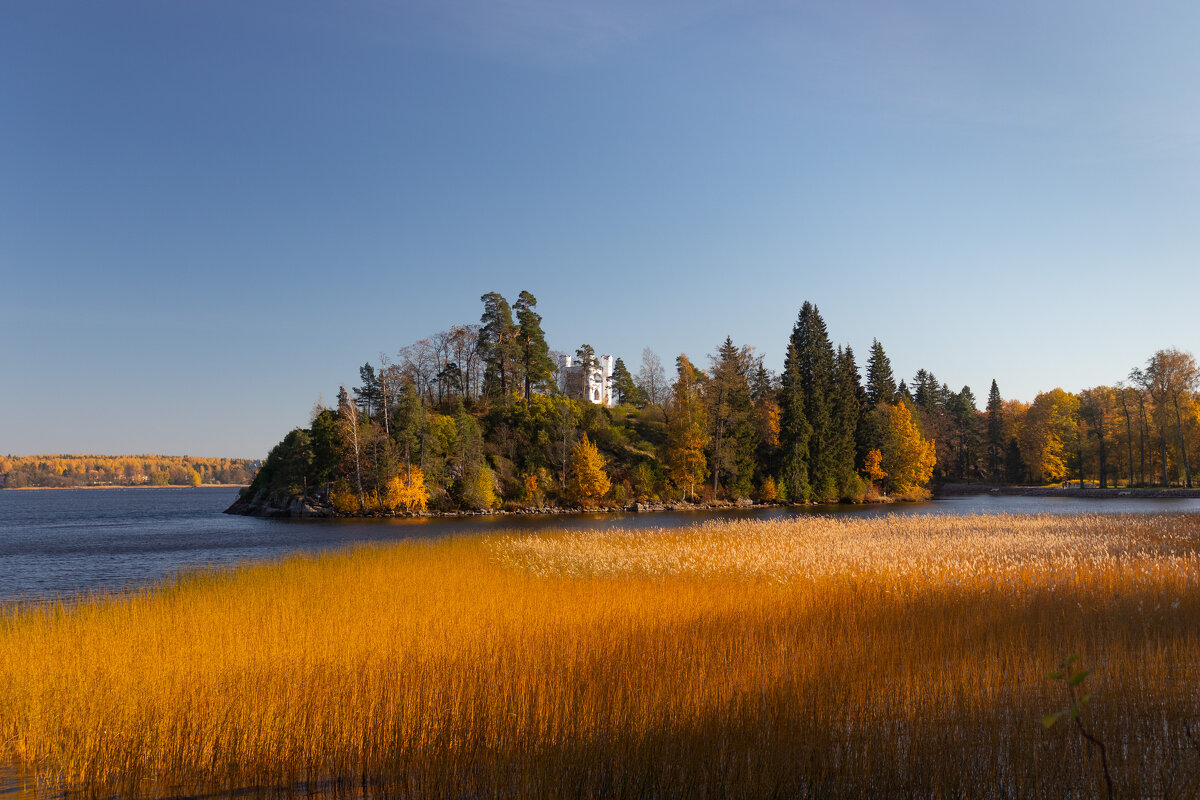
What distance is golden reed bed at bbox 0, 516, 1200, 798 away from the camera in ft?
16.2

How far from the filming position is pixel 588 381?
110m

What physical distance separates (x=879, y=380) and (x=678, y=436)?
30.7m

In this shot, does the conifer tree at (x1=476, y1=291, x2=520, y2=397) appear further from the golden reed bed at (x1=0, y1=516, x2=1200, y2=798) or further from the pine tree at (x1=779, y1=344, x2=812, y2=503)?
the golden reed bed at (x1=0, y1=516, x2=1200, y2=798)

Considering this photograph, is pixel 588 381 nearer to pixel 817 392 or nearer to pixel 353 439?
pixel 817 392

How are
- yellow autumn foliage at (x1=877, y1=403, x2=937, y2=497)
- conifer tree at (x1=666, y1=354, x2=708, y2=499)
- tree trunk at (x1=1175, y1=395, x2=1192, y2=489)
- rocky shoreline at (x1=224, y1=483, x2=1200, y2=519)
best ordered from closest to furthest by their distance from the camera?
rocky shoreline at (x1=224, y1=483, x2=1200, y2=519) → tree trunk at (x1=1175, y1=395, x2=1192, y2=489) → conifer tree at (x1=666, y1=354, x2=708, y2=499) → yellow autumn foliage at (x1=877, y1=403, x2=937, y2=497)

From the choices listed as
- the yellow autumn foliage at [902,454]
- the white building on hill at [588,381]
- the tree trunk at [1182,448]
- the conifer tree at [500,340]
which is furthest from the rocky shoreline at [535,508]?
the white building on hill at [588,381]

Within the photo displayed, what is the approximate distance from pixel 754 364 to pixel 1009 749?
6792cm

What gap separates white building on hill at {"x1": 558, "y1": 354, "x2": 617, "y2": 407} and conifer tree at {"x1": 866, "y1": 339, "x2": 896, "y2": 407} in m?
38.2

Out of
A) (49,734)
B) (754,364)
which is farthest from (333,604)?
(754,364)

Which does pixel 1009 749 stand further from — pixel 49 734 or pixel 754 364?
pixel 754 364

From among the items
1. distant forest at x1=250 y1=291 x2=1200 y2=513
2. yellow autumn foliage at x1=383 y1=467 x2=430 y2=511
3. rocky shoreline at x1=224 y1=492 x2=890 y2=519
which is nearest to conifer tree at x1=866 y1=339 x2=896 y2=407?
distant forest at x1=250 y1=291 x2=1200 y2=513

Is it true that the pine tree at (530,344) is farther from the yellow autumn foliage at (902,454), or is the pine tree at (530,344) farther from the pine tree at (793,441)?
the yellow autumn foliage at (902,454)

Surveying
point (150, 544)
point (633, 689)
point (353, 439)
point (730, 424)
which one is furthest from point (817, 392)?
point (633, 689)

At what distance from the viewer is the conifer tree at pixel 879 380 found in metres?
78.9
